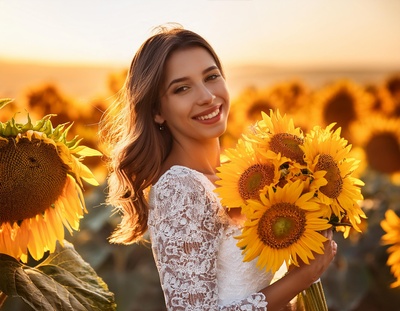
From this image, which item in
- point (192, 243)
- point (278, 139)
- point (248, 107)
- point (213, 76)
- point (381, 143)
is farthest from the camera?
point (248, 107)

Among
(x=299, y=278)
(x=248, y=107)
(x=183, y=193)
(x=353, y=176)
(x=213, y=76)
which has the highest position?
(x=213, y=76)

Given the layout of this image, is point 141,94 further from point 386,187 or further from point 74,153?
point 386,187

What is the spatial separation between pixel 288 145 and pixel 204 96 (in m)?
0.46

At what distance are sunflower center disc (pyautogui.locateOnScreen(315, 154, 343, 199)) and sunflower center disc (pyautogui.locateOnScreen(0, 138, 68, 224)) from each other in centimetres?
66

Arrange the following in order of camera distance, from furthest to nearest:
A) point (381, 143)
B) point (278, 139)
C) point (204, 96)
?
1. point (381, 143)
2. point (204, 96)
3. point (278, 139)

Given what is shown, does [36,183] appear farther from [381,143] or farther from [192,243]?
[381,143]

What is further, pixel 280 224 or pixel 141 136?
pixel 141 136

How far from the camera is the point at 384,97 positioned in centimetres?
685

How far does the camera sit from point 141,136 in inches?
101

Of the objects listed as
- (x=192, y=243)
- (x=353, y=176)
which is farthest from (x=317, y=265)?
(x=353, y=176)

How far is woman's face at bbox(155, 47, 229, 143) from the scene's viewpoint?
247cm

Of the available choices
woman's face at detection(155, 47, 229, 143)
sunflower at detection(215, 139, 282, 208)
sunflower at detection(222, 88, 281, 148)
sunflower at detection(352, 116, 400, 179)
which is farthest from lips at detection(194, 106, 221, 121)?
sunflower at detection(352, 116, 400, 179)

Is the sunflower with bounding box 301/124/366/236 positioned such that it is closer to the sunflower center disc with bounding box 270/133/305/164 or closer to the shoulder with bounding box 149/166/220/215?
the sunflower center disc with bounding box 270/133/305/164

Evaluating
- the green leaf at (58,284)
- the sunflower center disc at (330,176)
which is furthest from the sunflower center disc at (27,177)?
the sunflower center disc at (330,176)
